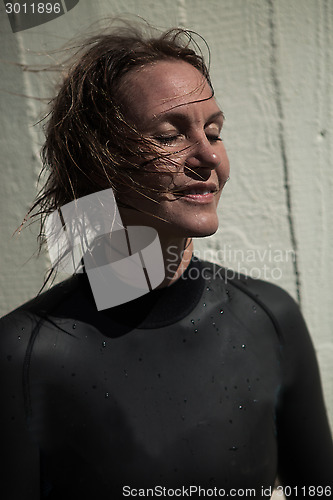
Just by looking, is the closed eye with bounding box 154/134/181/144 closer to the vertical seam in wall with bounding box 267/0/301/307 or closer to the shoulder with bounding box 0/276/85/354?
the shoulder with bounding box 0/276/85/354

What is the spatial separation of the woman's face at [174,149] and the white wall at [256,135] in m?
0.47

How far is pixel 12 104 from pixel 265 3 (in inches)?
28.5

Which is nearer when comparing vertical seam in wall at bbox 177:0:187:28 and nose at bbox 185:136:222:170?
nose at bbox 185:136:222:170

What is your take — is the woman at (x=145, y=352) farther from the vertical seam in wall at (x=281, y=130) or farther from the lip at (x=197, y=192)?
the vertical seam in wall at (x=281, y=130)

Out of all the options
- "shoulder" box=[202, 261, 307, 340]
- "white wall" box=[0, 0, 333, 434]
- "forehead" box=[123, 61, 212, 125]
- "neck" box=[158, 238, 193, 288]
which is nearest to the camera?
"forehead" box=[123, 61, 212, 125]

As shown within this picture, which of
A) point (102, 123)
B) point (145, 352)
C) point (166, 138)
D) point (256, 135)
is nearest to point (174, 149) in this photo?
point (166, 138)

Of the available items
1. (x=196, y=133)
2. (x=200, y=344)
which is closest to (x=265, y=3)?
(x=196, y=133)

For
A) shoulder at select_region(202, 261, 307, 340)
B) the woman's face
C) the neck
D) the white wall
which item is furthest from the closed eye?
the white wall

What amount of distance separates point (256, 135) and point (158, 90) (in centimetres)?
56

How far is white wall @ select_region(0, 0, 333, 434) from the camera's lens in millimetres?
1203

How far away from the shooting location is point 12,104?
121 cm

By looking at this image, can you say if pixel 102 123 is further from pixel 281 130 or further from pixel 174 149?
pixel 281 130

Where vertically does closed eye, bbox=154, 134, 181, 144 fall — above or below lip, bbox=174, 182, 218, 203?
above

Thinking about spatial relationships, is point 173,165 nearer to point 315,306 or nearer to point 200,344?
point 200,344
